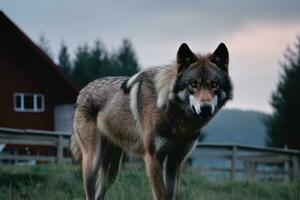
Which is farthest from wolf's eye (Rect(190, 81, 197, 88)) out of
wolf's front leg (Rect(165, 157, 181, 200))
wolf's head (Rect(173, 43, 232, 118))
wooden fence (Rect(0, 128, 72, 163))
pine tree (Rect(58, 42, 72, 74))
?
pine tree (Rect(58, 42, 72, 74))

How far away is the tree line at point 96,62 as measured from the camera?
2382 inches

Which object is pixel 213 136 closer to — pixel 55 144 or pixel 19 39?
pixel 19 39

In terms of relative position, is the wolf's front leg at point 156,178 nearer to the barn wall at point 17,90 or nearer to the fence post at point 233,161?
the fence post at point 233,161

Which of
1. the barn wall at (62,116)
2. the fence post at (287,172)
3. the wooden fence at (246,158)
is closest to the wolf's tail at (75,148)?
the wooden fence at (246,158)

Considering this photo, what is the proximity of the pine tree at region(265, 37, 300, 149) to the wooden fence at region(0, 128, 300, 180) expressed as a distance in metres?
20.0

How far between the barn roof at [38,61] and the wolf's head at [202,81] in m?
26.4

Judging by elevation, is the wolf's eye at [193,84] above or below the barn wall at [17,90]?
above

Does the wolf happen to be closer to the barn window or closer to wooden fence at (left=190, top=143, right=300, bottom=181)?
wooden fence at (left=190, top=143, right=300, bottom=181)

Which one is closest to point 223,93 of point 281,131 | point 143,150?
point 143,150

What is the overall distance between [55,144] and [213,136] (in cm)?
8964

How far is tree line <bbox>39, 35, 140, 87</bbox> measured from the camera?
6050 cm

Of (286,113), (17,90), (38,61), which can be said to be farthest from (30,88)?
(286,113)

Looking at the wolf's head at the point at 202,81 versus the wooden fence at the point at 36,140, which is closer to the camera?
the wolf's head at the point at 202,81

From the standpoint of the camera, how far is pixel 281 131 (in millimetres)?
43344
